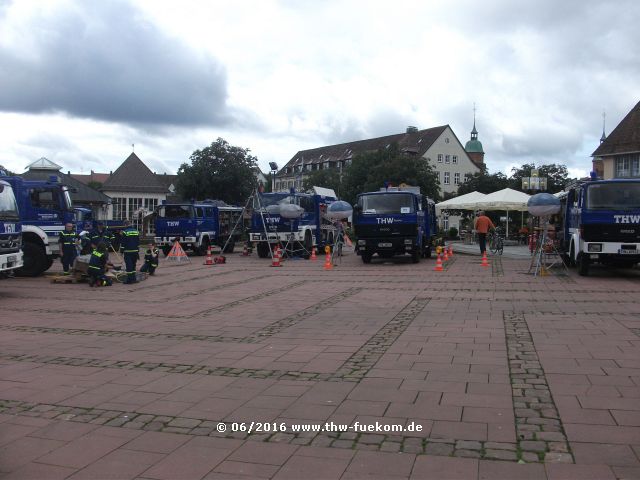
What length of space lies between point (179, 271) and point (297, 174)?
97758mm

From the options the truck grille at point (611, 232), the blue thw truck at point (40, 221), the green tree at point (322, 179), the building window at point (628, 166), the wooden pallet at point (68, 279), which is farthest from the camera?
the green tree at point (322, 179)

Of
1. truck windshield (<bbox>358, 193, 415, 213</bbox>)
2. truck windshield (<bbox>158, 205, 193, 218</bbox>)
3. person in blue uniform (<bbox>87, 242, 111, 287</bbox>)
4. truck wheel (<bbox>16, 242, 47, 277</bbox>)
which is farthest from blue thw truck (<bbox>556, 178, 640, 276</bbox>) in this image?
truck windshield (<bbox>158, 205, 193, 218</bbox>)

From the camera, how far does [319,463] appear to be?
12.0ft

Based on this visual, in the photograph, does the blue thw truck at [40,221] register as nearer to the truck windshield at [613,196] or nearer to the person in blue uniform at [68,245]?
the person in blue uniform at [68,245]

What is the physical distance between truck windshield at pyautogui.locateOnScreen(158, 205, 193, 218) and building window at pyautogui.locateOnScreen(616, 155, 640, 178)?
30103mm

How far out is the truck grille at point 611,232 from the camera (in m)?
13.9

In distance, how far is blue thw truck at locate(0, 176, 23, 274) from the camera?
12.0 m

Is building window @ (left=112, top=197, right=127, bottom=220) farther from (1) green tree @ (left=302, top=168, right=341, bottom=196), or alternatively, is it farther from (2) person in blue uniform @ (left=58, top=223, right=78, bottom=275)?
(2) person in blue uniform @ (left=58, top=223, right=78, bottom=275)

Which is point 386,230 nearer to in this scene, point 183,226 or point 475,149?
point 183,226

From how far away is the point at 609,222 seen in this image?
14.1 metres

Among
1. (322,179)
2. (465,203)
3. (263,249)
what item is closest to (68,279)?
(263,249)

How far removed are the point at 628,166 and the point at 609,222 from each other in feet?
105

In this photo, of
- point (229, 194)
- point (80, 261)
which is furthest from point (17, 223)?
point (229, 194)

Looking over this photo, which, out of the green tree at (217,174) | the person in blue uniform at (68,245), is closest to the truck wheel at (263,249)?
the person in blue uniform at (68,245)
